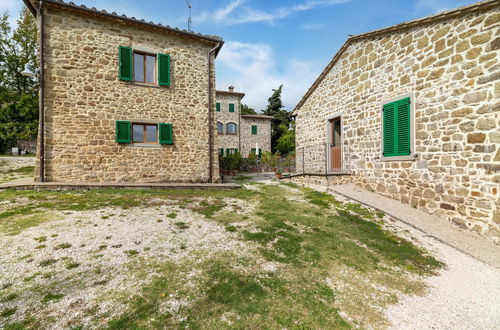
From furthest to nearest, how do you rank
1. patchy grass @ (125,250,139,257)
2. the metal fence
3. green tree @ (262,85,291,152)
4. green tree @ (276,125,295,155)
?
green tree @ (262,85,291,152)
green tree @ (276,125,295,155)
the metal fence
patchy grass @ (125,250,139,257)

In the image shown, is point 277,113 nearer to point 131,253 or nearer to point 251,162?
point 251,162

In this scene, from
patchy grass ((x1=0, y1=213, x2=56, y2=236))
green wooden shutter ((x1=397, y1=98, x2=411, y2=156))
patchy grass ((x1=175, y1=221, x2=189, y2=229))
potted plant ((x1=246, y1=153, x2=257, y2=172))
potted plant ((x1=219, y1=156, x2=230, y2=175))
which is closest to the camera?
patchy grass ((x1=0, y1=213, x2=56, y2=236))

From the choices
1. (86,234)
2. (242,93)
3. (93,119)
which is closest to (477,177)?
(86,234)

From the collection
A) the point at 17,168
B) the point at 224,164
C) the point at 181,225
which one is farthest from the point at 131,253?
the point at 17,168

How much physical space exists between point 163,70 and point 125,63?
4.60 ft

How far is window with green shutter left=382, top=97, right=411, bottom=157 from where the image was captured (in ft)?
20.9

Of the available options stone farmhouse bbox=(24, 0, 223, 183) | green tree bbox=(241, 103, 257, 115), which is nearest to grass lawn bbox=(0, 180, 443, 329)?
stone farmhouse bbox=(24, 0, 223, 183)

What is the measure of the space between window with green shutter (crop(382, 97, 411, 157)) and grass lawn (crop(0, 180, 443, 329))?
2274 mm

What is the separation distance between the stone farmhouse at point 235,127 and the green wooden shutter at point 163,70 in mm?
14273

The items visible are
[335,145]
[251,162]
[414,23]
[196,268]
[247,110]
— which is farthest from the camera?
[247,110]

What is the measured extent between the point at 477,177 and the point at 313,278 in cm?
467

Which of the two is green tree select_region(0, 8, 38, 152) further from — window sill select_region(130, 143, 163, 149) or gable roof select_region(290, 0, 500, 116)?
gable roof select_region(290, 0, 500, 116)

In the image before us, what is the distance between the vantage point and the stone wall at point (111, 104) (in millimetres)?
7996

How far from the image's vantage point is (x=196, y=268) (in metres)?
3.12
